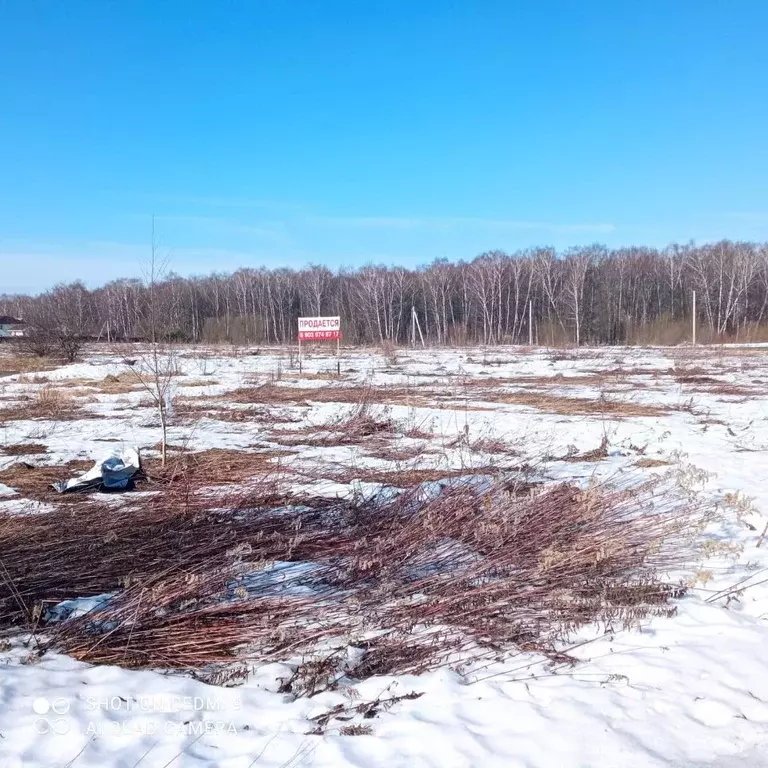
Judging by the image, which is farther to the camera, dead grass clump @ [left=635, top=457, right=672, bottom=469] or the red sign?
the red sign

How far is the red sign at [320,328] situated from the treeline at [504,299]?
80.0 ft

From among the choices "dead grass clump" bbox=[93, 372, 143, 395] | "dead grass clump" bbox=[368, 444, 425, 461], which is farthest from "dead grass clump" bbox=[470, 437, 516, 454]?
"dead grass clump" bbox=[93, 372, 143, 395]

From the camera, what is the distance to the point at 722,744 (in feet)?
7.52

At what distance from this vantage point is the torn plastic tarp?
5625mm

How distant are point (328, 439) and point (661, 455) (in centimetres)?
435

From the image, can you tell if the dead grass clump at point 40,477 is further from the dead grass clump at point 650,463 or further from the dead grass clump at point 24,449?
the dead grass clump at point 650,463

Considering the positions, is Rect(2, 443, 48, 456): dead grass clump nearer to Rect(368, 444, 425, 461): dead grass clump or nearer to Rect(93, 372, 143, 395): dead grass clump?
Rect(368, 444, 425, 461): dead grass clump

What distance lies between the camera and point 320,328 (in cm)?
2466

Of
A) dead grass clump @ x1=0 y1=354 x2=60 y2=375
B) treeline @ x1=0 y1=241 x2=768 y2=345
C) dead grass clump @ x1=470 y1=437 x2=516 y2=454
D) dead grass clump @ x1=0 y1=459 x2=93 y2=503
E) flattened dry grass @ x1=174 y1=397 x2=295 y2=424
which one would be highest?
treeline @ x1=0 y1=241 x2=768 y2=345

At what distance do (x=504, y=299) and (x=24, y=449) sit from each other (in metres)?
54.0

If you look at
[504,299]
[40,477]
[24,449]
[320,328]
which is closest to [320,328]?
[320,328]

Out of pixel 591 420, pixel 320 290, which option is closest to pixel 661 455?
pixel 591 420

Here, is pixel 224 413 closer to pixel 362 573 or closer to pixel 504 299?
pixel 362 573

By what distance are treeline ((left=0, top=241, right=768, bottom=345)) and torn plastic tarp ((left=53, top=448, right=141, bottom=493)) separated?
42.6 metres
